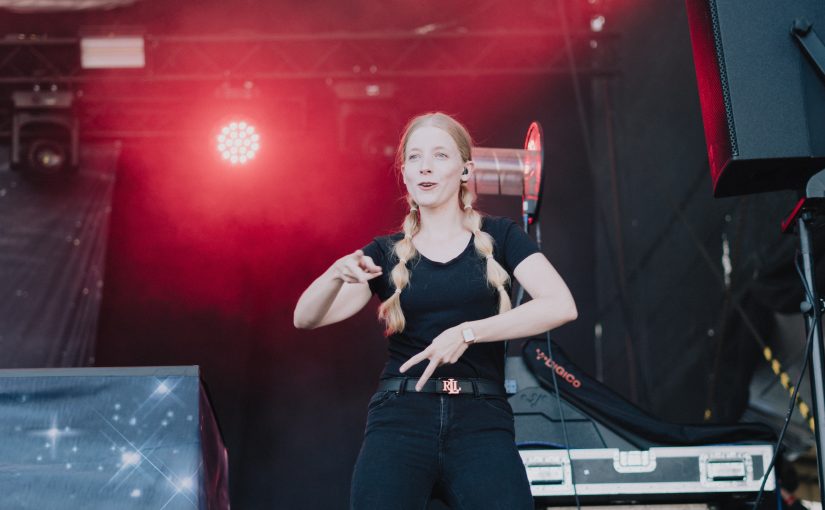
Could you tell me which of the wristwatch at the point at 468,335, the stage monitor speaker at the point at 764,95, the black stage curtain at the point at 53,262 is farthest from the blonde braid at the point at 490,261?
the black stage curtain at the point at 53,262

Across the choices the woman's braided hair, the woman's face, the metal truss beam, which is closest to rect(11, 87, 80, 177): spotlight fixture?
the metal truss beam

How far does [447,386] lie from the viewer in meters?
1.79

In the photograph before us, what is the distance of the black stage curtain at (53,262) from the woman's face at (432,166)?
502 cm

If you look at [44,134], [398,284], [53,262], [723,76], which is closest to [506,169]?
[723,76]

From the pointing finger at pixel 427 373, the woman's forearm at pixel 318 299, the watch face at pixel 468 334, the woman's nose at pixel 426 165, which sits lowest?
the pointing finger at pixel 427 373

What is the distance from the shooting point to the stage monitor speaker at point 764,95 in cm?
206

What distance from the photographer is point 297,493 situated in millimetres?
6156

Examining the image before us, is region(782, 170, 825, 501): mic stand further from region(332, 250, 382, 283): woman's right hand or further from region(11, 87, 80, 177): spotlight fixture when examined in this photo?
region(11, 87, 80, 177): spotlight fixture

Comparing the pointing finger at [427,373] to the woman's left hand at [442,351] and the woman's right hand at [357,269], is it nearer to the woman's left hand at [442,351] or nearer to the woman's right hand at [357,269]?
the woman's left hand at [442,351]

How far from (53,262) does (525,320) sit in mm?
5670

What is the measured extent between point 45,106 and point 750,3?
5758mm

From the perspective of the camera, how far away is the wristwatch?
166 centimetres

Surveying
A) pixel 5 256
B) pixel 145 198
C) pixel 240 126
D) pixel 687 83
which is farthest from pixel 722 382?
pixel 5 256

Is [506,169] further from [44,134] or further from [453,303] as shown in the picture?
[44,134]
